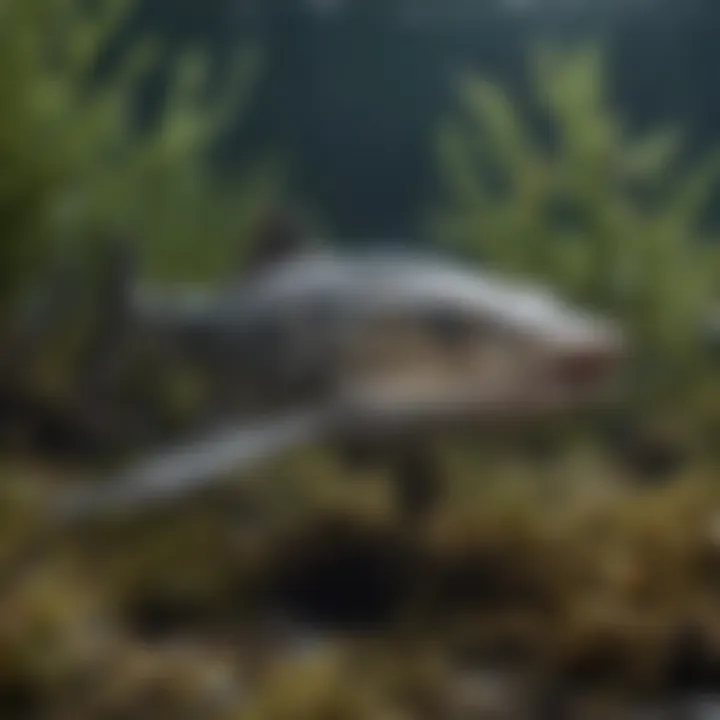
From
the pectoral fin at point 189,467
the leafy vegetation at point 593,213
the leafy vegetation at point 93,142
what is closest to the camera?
the pectoral fin at point 189,467

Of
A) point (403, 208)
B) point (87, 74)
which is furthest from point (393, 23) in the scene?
point (87, 74)

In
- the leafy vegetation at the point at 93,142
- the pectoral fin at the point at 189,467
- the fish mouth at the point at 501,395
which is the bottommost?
the pectoral fin at the point at 189,467

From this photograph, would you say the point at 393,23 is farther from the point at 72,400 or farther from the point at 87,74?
the point at 72,400

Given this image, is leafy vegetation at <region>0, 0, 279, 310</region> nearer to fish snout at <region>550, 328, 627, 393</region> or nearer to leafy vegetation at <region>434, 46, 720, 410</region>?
leafy vegetation at <region>434, 46, 720, 410</region>

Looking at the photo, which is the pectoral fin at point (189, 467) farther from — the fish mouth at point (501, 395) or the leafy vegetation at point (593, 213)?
the leafy vegetation at point (593, 213)

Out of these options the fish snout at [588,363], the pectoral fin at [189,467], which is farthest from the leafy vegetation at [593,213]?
the pectoral fin at [189,467]

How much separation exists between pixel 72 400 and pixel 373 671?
50 cm

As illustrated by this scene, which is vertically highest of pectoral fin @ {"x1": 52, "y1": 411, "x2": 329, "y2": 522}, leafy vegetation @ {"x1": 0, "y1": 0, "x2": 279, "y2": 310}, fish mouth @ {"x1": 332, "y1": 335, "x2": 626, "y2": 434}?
leafy vegetation @ {"x1": 0, "y1": 0, "x2": 279, "y2": 310}

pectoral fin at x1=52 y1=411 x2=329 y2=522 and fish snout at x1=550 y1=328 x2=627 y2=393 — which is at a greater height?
fish snout at x1=550 y1=328 x2=627 y2=393

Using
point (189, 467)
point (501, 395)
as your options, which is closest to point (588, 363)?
point (501, 395)

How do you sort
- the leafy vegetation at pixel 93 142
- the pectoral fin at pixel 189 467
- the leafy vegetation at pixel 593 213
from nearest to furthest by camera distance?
the pectoral fin at pixel 189 467 < the leafy vegetation at pixel 93 142 < the leafy vegetation at pixel 593 213

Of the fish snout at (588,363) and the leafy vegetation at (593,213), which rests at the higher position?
the leafy vegetation at (593,213)

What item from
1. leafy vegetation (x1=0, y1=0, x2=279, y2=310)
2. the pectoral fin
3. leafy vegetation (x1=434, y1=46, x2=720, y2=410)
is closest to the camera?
the pectoral fin

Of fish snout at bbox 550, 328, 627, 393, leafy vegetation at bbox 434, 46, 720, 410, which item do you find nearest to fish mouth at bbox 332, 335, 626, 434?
fish snout at bbox 550, 328, 627, 393
